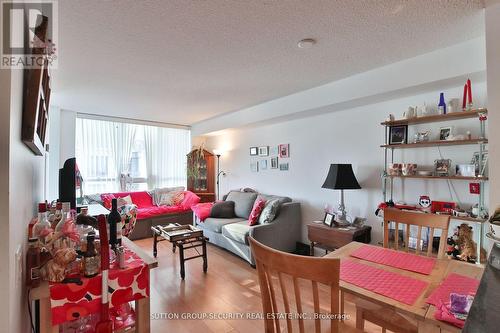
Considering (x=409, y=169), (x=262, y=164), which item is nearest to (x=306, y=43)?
(x=409, y=169)

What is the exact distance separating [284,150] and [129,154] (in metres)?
3.40

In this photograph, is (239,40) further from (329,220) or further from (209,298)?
(209,298)

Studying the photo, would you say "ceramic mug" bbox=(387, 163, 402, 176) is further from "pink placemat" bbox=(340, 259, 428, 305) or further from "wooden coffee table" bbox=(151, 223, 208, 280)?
"wooden coffee table" bbox=(151, 223, 208, 280)

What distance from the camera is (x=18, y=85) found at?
831mm

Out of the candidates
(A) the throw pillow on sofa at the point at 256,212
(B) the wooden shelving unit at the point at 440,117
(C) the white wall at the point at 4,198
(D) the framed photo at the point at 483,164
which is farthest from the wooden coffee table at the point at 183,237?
(D) the framed photo at the point at 483,164

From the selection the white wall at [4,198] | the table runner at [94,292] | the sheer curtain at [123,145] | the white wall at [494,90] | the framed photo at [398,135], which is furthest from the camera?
the sheer curtain at [123,145]

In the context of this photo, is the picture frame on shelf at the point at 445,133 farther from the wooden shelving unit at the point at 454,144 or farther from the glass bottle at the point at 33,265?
the glass bottle at the point at 33,265

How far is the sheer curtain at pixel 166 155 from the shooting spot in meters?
5.49

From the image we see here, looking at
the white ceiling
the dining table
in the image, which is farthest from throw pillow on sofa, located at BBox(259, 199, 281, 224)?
the dining table

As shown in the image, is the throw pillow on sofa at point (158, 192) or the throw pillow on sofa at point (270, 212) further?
the throw pillow on sofa at point (158, 192)

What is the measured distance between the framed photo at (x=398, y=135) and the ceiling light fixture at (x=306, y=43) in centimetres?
136

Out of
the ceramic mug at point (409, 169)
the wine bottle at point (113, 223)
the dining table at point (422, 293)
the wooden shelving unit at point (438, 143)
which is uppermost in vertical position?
the wooden shelving unit at point (438, 143)

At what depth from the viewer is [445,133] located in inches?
91.3

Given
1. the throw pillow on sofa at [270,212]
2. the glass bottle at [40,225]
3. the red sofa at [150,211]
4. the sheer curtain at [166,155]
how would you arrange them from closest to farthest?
the glass bottle at [40,225] → the throw pillow on sofa at [270,212] → the red sofa at [150,211] → the sheer curtain at [166,155]
